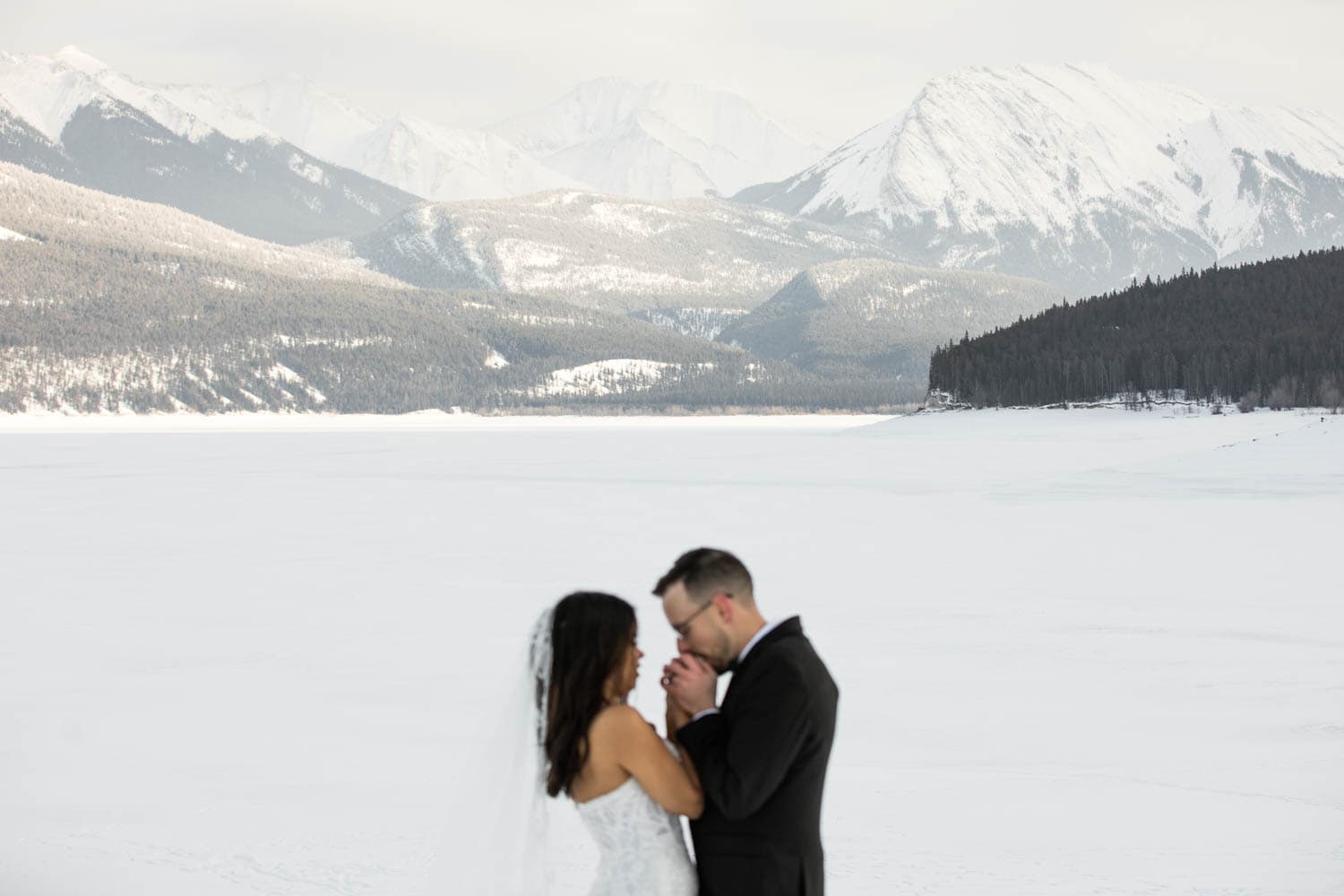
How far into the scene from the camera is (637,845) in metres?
5.47

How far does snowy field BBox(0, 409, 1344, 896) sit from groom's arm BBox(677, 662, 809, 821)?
982 millimetres

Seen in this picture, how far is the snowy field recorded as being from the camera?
34.9 ft

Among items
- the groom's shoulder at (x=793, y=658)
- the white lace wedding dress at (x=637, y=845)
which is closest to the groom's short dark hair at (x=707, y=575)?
the groom's shoulder at (x=793, y=658)

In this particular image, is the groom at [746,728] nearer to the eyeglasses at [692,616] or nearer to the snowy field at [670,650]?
the eyeglasses at [692,616]

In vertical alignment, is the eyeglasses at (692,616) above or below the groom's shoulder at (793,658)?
above

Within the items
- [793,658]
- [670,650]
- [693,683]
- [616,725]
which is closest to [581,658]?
[616,725]

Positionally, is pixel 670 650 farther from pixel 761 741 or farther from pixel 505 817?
pixel 761 741

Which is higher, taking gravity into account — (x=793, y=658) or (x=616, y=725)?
(x=793, y=658)

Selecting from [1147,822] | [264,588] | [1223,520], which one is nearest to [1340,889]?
[1147,822]

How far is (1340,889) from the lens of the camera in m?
9.66

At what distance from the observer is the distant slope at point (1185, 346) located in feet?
374

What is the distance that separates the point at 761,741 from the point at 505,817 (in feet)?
3.21

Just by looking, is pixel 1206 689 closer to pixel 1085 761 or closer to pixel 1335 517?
pixel 1085 761

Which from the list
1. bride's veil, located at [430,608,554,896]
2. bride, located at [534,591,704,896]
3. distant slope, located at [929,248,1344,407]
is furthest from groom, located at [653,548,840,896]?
distant slope, located at [929,248,1344,407]
